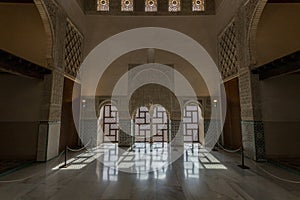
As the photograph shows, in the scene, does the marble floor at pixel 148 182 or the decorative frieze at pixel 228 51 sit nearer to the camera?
the marble floor at pixel 148 182

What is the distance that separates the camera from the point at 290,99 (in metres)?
6.14

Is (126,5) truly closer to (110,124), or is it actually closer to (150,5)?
(150,5)

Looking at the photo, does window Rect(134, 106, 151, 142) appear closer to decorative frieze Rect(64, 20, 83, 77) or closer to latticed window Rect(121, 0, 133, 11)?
decorative frieze Rect(64, 20, 83, 77)

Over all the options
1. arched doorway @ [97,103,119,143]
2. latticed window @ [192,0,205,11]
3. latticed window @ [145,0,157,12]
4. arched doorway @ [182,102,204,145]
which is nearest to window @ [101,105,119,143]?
arched doorway @ [97,103,119,143]

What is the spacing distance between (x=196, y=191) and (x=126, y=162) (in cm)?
284

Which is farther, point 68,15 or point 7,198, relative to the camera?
point 68,15

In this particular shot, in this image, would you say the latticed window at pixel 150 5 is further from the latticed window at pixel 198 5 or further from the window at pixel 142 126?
the window at pixel 142 126

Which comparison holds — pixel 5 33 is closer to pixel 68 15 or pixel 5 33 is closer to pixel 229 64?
pixel 68 15

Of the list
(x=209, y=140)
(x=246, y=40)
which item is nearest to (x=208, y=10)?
(x=246, y=40)

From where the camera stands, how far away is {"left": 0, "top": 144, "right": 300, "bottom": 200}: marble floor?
11.0 feet

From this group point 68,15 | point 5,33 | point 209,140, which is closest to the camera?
point 5,33

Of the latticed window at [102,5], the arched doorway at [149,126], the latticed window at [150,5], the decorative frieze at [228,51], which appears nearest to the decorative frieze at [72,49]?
the latticed window at [102,5]

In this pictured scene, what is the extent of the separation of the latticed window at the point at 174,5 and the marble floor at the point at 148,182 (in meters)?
7.69

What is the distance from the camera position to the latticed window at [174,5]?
9781 millimetres
